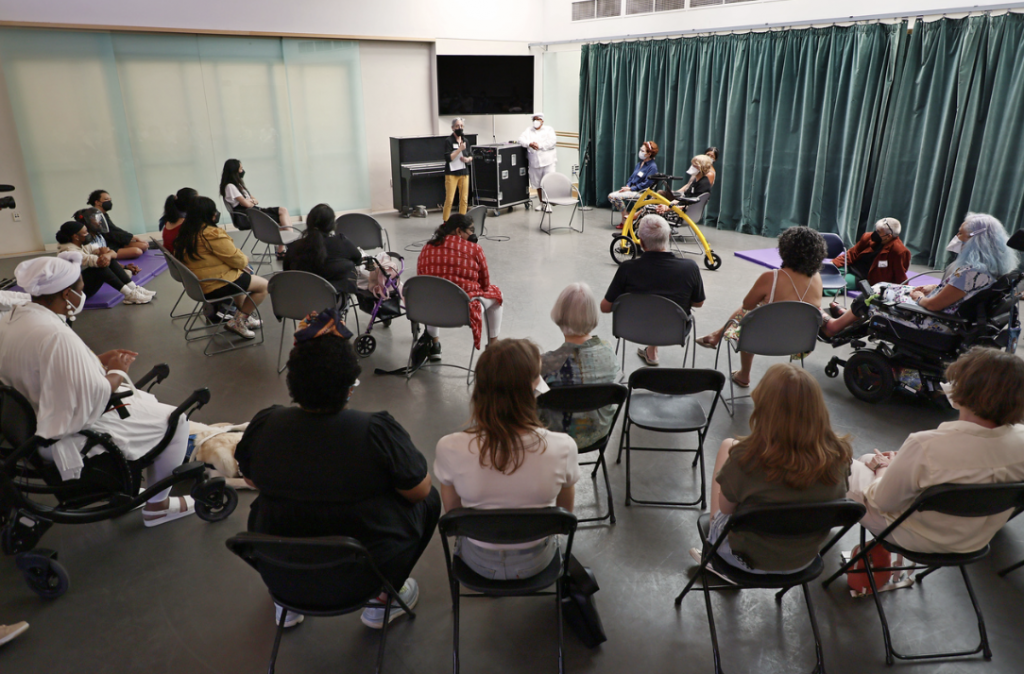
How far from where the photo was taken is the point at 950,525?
212cm

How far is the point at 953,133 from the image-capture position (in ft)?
21.5

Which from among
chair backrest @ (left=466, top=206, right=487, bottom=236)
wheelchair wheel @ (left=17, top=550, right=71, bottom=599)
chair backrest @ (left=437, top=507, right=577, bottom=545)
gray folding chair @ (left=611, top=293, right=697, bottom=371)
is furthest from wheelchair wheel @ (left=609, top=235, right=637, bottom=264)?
wheelchair wheel @ (left=17, top=550, right=71, bottom=599)

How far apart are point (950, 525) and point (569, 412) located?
1.34m

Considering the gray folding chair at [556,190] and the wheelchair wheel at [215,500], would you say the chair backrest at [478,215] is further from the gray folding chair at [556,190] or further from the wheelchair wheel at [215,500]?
the wheelchair wheel at [215,500]

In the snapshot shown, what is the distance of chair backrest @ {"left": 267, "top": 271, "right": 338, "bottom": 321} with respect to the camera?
414 centimetres

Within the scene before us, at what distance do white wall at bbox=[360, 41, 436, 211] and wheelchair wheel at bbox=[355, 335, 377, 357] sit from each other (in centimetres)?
588

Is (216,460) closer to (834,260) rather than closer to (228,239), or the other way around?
(228,239)

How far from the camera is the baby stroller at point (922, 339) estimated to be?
3.54m

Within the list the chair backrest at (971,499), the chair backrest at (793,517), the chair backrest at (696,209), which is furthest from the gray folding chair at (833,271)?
the chair backrest at (793,517)

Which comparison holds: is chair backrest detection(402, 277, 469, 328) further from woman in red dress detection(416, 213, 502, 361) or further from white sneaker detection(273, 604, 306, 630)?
white sneaker detection(273, 604, 306, 630)

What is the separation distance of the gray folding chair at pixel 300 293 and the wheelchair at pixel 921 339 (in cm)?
328

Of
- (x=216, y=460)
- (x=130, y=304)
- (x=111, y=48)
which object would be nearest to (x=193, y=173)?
(x=111, y=48)

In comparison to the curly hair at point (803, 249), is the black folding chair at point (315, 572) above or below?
below

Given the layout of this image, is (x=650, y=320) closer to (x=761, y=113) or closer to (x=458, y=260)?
(x=458, y=260)
